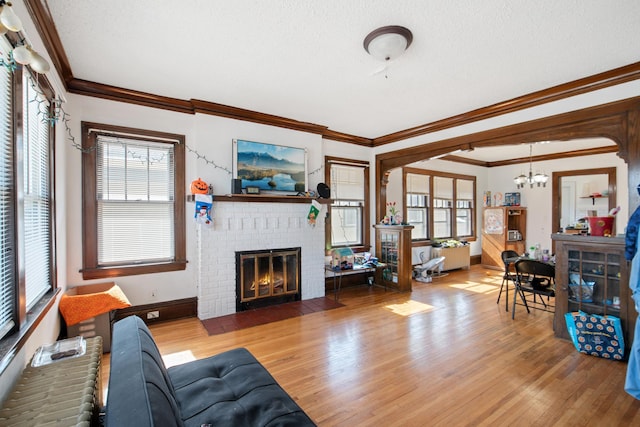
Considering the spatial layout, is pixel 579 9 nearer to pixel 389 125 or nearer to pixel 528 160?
pixel 389 125

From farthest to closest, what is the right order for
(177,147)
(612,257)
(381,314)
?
(381,314) < (177,147) < (612,257)

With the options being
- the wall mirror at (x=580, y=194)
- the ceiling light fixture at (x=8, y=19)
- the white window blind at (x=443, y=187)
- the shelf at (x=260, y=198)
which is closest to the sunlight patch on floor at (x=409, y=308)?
the shelf at (x=260, y=198)

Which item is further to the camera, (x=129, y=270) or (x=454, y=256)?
(x=454, y=256)

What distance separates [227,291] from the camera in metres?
3.98

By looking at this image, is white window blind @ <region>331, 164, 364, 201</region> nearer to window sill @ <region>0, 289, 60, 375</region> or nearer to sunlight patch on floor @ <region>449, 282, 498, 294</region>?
sunlight patch on floor @ <region>449, 282, 498, 294</region>

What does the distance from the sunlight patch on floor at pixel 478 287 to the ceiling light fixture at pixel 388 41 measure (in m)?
4.40

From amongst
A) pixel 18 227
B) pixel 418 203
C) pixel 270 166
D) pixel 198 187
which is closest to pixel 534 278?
pixel 418 203

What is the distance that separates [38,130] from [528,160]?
8721 millimetres

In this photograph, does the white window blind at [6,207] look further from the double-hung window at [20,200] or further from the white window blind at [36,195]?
the white window blind at [36,195]

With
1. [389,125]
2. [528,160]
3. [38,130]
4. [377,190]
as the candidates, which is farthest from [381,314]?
[528,160]

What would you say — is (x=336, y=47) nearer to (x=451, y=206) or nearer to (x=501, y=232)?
(x=451, y=206)

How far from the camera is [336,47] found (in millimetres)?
2504

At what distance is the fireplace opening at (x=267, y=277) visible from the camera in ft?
13.4

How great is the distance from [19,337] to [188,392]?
0.92 metres
